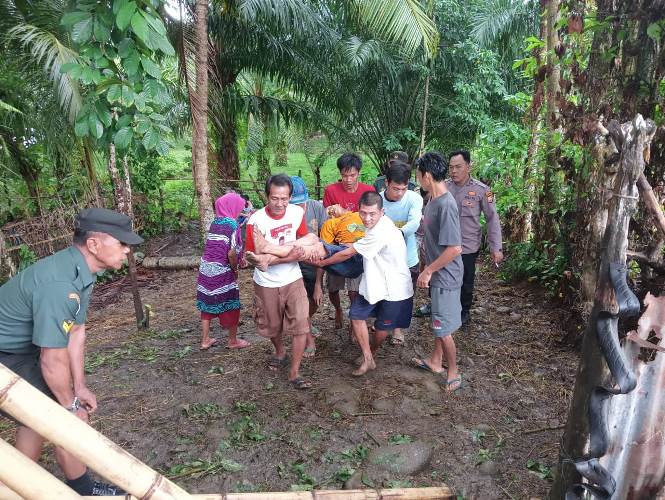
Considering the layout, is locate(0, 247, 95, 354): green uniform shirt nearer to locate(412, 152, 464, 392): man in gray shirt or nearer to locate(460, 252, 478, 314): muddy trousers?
locate(412, 152, 464, 392): man in gray shirt

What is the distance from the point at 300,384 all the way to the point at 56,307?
2.08 meters

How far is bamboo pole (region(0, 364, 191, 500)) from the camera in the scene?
127 cm

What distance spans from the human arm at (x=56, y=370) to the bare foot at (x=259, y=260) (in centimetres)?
145

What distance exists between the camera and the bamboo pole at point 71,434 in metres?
1.27

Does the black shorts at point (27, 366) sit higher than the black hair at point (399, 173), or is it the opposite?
the black hair at point (399, 173)

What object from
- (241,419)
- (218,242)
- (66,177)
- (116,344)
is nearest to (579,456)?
(241,419)

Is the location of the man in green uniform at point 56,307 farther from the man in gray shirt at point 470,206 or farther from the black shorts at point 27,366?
the man in gray shirt at point 470,206

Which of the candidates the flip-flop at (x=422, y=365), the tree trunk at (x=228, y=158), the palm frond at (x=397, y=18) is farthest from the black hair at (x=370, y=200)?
the tree trunk at (x=228, y=158)

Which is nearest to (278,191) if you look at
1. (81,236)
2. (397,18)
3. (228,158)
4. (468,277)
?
(81,236)

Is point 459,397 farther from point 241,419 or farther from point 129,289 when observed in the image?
point 129,289

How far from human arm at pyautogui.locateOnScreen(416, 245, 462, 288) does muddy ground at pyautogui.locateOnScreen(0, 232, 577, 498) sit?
0.92 metres

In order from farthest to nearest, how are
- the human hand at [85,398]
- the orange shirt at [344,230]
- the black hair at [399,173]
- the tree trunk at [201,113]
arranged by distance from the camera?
1. the tree trunk at [201,113]
2. the black hair at [399,173]
3. the orange shirt at [344,230]
4. the human hand at [85,398]

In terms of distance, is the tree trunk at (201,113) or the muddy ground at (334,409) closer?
the muddy ground at (334,409)

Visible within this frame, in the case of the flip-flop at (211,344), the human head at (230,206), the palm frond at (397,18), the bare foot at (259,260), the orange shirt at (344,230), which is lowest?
the flip-flop at (211,344)
